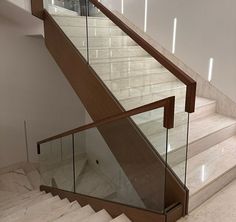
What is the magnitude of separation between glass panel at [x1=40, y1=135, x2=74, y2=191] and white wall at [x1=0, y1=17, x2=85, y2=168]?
3.76ft

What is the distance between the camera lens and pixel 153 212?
2.19m

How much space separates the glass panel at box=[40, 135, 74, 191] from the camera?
3.91m

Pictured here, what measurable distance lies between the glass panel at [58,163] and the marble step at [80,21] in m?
1.61

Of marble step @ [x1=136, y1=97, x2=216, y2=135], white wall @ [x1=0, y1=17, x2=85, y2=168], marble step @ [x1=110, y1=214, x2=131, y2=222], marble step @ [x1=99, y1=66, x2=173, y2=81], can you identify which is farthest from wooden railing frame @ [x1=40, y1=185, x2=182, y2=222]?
white wall @ [x1=0, y1=17, x2=85, y2=168]

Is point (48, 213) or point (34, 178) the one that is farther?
point (34, 178)

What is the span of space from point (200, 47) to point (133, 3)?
5.72ft

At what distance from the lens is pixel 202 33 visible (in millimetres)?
3717

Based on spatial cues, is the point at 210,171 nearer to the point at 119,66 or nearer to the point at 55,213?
the point at 119,66

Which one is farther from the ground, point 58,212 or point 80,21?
point 80,21

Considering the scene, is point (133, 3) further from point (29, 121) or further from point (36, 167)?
point (36, 167)

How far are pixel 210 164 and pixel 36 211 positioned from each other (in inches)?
81.3

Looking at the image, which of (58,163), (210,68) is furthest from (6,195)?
(210,68)

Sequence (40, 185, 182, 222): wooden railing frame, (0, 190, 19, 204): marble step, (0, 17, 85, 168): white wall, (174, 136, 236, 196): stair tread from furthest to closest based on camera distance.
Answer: (0, 17, 85, 168): white wall → (0, 190, 19, 204): marble step → (174, 136, 236, 196): stair tread → (40, 185, 182, 222): wooden railing frame

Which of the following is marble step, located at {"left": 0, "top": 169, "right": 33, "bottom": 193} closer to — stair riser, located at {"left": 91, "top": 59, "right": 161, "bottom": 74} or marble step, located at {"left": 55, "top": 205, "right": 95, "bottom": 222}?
marble step, located at {"left": 55, "top": 205, "right": 95, "bottom": 222}
